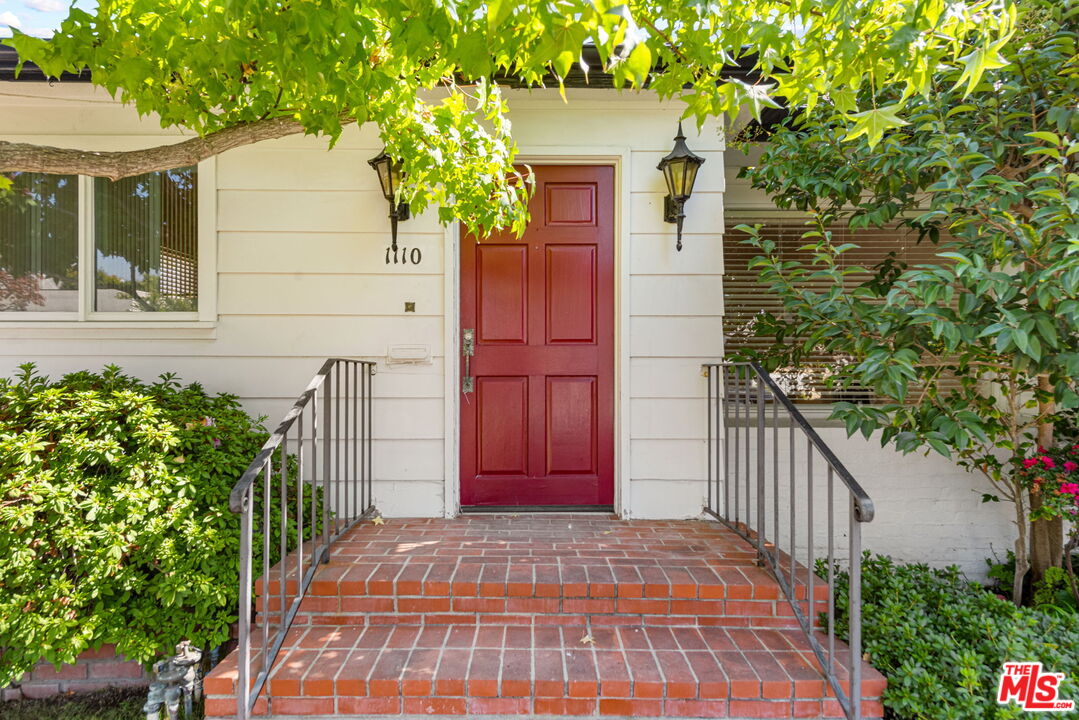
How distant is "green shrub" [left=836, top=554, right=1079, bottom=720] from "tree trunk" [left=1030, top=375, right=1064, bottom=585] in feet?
1.62

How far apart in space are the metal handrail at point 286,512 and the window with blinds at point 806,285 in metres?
2.33

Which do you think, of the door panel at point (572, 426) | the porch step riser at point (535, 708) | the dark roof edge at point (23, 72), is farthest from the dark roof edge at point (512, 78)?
the porch step riser at point (535, 708)

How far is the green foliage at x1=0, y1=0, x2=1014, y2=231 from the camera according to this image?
134 centimetres

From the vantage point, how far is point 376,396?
10.2 ft

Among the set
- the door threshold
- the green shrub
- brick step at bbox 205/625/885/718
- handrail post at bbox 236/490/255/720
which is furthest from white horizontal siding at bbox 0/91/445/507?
the green shrub

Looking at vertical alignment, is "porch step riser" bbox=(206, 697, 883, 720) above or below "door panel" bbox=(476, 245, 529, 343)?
below

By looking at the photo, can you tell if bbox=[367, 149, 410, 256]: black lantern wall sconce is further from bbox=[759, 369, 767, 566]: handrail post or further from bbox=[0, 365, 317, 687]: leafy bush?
bbox=[759, 369, 767, 566]: handrail post

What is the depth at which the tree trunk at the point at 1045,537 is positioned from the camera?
275 centimetres

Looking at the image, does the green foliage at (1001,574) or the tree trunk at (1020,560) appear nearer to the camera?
the tree trunk at (1020,560)

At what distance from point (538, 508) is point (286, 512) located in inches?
55.3

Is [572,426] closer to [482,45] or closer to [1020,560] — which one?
[482,45]

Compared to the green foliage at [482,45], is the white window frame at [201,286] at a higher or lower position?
lower

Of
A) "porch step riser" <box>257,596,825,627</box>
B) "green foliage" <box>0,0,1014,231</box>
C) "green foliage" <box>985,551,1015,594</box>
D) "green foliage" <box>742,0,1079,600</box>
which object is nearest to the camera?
"green foliage" <box>0,0,1014,231</box>
